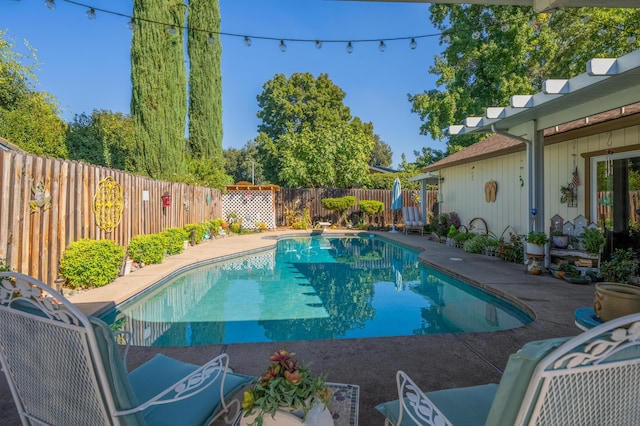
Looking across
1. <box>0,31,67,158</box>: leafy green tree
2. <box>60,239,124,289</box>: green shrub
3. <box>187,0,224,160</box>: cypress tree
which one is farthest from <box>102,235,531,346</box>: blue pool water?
<box>187,0,224,160</box>: cypress tree

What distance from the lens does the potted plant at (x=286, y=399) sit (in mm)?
1290

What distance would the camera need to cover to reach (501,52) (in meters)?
15.1

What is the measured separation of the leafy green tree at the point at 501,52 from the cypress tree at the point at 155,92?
1008cm

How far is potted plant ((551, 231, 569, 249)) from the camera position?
587 centimetres

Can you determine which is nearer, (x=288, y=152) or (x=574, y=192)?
(x=574, y=192)

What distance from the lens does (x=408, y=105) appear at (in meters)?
19.0

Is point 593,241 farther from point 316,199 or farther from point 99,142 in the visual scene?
point 99,142

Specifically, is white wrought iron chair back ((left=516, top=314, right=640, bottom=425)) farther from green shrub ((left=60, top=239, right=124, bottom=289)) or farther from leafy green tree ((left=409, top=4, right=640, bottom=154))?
leafy green tree ((left=409, top=4, right=640, bottom=154))

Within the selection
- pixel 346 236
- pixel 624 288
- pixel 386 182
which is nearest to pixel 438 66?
pixel 386 182

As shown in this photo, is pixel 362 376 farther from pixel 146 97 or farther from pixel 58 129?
pixel 58 129

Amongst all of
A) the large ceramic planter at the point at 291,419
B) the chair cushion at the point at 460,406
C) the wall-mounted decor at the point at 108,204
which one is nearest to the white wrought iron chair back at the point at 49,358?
the large ceramic planter at the point at 291,419

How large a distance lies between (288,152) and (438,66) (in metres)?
8.57

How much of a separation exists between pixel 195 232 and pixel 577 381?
34.9ft

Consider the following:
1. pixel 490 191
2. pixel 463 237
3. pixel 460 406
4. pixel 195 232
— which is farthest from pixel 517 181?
pixel 195 232
